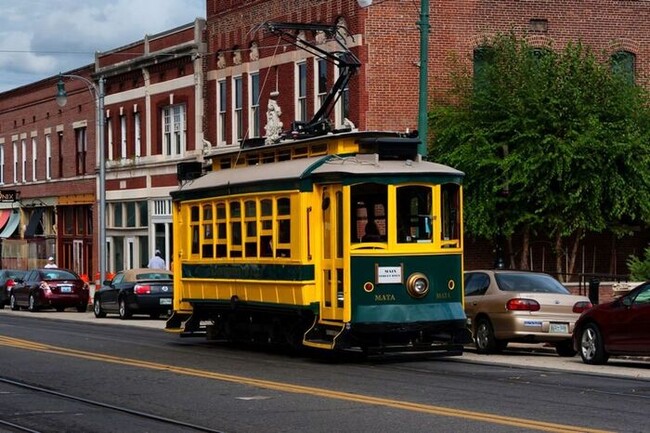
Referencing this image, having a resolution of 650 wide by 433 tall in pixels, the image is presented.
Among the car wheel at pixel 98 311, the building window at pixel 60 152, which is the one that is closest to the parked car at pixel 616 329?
the car wheel at pixel 98 311

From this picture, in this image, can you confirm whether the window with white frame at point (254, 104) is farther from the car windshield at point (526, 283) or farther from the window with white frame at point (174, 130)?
the car windshield at point (526, 283)

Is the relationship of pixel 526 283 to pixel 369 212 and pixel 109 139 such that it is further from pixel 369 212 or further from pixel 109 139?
pixel 109 139

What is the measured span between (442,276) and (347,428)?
812cm

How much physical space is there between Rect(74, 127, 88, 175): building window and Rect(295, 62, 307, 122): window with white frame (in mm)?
19718

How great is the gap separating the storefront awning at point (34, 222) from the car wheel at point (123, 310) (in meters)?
28.9

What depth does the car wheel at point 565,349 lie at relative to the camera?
78.1 ft

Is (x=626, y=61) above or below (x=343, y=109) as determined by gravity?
above

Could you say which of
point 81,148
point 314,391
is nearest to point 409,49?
point 314,391

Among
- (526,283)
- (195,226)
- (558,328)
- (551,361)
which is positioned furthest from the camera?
(195,226)

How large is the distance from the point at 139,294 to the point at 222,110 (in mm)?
12673

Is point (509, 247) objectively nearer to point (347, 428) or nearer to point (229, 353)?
point (229, 353)

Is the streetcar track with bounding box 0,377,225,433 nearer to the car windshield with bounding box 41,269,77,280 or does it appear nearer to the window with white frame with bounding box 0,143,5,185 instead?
the car windshield with bounding box 41,269,77,280

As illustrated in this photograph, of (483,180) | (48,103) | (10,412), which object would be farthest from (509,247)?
(48,103)

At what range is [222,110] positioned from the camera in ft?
160
